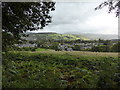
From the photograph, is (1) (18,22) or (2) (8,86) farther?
(1) (18,22)

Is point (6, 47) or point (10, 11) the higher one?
point (10, 11)

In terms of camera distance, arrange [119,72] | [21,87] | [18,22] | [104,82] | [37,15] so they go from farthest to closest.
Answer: [37,15] < [18,22] < [119,72] < [104,82] < [21,87]

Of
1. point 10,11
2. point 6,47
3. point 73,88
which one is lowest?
point 73,88

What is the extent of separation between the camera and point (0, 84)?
7613 millimetres

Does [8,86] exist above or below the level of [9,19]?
below

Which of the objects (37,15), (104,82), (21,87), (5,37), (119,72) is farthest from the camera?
(37,15)

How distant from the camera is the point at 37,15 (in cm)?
1508

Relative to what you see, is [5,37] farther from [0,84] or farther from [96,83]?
[96,83]

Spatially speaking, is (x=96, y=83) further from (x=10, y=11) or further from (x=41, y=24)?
(x=41, y=24)

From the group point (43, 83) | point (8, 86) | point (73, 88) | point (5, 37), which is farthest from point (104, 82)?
point (5, 37)

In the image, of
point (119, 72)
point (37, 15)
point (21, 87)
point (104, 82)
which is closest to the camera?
point (21, 87)

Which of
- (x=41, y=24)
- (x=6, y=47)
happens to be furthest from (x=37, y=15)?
(x=6, y=47)

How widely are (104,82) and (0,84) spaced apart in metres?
4.87

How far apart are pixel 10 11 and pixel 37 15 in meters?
3.83
